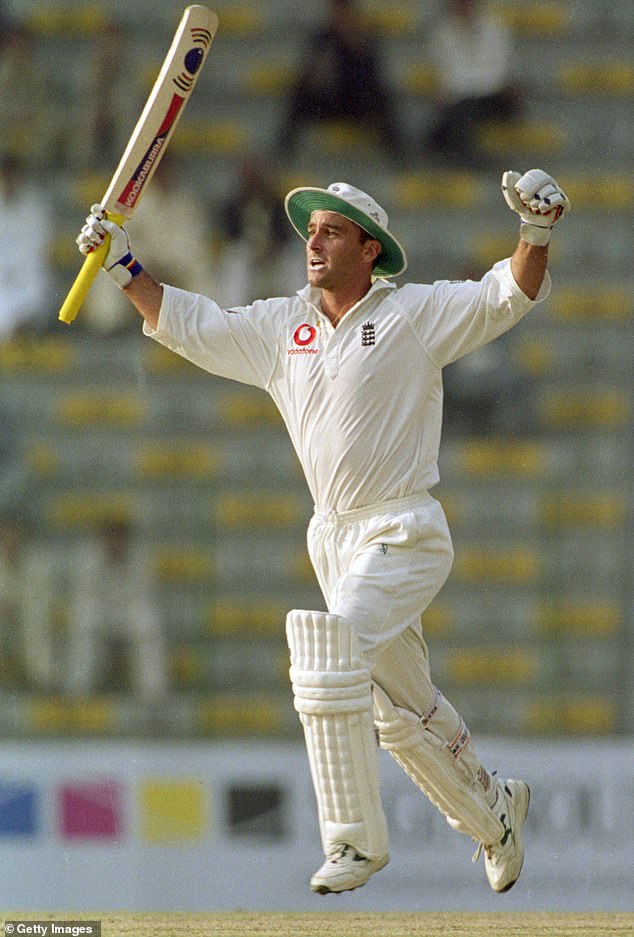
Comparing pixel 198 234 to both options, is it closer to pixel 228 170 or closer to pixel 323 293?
pixel 228 170

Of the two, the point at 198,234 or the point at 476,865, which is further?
the point at 198,234

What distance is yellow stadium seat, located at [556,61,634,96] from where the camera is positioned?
570 centimetres

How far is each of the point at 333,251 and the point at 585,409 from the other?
222 cm

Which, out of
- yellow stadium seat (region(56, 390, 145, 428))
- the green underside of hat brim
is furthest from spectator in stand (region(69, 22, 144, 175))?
the green underside of hat brim

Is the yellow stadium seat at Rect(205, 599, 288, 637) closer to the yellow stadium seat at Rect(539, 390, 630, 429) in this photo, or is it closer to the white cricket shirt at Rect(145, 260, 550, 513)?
the yellow stadium seat at Rect(539, 390, 630, 429)

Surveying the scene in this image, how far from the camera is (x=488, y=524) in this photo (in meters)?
5.59

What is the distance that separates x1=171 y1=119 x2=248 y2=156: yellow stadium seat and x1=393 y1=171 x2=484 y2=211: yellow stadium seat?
580mm

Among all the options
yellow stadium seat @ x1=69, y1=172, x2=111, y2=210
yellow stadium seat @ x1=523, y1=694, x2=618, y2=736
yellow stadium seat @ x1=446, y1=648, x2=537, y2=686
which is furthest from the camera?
yellow stadium seat @ x1=69, y1=172, x2=111, y2=210

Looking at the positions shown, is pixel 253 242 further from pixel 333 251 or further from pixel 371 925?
pixel 371 925

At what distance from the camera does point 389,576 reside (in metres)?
3.48

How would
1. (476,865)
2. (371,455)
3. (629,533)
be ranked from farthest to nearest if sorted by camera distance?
(629,533) → (476,865) → (371,455)

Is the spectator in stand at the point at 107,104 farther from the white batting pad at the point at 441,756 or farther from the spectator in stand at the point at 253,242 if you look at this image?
the white batting pad at the point at 441,756

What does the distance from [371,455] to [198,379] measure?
2293mm

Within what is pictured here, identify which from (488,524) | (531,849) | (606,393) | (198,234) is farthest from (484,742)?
(198,234)
